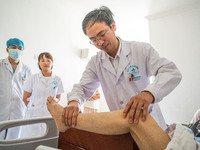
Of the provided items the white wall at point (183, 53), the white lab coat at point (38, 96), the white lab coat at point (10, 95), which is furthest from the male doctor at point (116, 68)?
the white wall at point (183, 53)

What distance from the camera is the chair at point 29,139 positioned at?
801 mm

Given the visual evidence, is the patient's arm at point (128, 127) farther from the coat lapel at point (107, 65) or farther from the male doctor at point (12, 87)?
the male doctor at point (12, 87)

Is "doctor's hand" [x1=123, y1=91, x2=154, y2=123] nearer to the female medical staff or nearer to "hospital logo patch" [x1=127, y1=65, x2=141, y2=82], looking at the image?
"hospital logo patch" [x1=127, y1=65, x2=141, y2=82]

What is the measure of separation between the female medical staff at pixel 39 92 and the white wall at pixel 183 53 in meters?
2.67

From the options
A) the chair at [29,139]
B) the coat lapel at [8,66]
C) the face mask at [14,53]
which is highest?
the face mask at [14,53]

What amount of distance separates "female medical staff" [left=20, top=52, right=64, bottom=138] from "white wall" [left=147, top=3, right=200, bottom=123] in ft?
8.75

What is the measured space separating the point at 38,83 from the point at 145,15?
3.19 metres

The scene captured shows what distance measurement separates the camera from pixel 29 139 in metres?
0.88

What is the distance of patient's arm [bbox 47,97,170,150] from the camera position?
569 mm

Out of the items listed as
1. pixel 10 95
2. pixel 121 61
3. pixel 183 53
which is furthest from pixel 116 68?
pixel 183 53

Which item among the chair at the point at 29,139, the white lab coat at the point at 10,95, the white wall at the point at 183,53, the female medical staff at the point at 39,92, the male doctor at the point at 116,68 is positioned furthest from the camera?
the white wall at the point at 183,53

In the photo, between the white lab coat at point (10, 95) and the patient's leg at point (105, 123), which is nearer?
the patient's leg at point (105, 123)

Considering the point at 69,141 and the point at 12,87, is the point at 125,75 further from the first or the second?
the point at 12,87

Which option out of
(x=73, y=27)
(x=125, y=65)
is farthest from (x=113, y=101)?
(x=73, y=27)
